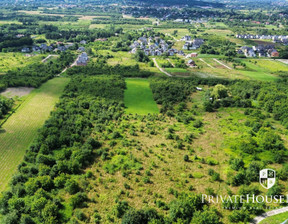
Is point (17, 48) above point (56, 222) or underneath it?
above

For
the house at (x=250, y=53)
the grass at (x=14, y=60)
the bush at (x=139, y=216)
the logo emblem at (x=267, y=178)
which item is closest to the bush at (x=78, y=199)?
the bush at (x=139, y=216)

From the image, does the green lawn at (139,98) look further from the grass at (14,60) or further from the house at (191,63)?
the grass at (14,60)

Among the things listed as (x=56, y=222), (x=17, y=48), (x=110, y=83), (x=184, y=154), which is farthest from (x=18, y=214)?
(x=17, y=48)

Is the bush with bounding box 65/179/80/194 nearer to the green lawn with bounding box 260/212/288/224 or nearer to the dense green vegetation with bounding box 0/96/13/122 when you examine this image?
the green lawn with bounding box 260/212/288/224

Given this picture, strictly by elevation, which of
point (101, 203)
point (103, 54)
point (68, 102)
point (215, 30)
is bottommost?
point (101, 203)

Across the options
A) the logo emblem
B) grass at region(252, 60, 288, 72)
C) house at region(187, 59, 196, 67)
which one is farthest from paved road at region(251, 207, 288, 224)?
grass at region(252, 60, 288, 72)

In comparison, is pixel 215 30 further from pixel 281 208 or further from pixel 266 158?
pixel 281 208

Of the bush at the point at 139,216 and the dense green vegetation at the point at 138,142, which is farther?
the dense green vegetation at the point at 138,142

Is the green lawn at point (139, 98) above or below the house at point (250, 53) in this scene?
below
